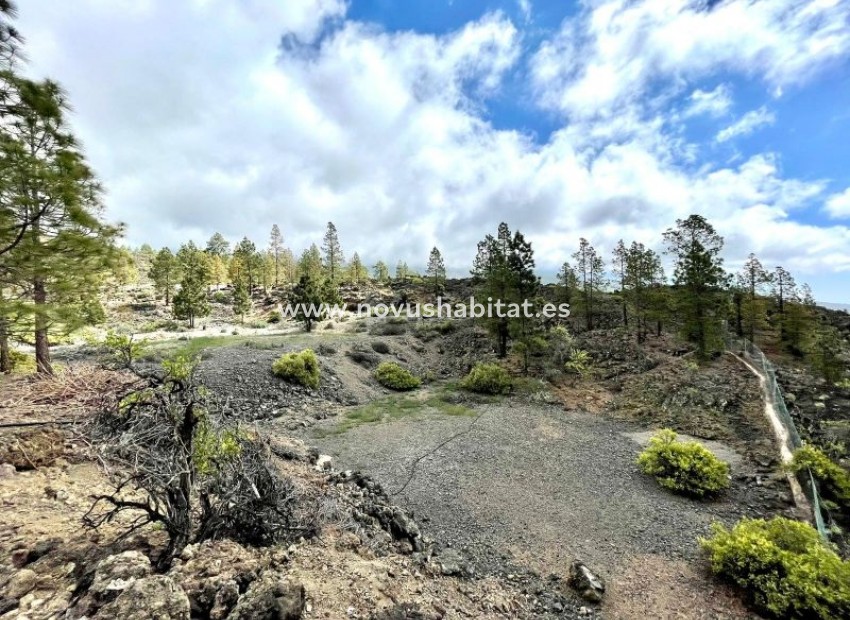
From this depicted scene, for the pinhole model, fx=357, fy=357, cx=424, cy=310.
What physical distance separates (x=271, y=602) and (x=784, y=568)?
6.86 meters

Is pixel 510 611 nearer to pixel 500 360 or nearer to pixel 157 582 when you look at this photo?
pixel 157 582

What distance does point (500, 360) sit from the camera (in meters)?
22.7

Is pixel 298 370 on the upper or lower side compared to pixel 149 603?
lower

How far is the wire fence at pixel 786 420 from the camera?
6.89m

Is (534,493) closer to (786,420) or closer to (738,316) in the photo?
(786,420)

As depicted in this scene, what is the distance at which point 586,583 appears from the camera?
5.33 meters

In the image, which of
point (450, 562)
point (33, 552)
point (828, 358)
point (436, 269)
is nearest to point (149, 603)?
point (33, 552)

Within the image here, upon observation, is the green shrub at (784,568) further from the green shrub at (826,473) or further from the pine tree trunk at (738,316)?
the pine tree trunk at (738,316)

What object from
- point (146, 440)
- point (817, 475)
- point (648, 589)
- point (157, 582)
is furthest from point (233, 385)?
point (817, 475)

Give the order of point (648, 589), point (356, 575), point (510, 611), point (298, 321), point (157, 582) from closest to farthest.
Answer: point (157, 582) < point (356, 575) < point (510, 611) < point (648, 589) < point (298, 321)

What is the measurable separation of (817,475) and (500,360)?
49.1 ft

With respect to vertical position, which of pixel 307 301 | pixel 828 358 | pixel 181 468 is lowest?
pixel 828 358

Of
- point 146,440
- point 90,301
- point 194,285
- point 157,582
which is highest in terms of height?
point 194,285

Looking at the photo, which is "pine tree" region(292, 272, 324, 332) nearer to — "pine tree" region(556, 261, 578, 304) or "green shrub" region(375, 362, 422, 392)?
"green shrub" region(375, 362, 422, 392)
